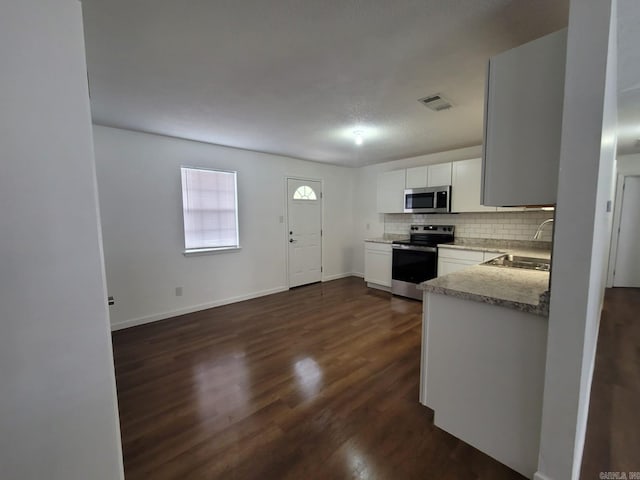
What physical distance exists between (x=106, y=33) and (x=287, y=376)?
102 inches

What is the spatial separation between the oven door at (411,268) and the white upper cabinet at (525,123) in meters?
2.67

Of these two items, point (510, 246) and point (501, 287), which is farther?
point (510, 246)

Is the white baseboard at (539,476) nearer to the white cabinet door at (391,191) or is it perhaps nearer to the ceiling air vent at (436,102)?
the ceiling air vent at (436,102)

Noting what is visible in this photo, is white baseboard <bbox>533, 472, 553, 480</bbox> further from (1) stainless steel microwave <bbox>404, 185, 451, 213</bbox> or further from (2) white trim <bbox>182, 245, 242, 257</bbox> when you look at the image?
Answer: (2) white trim <bbox>182, 245, 242, 257</bbox>

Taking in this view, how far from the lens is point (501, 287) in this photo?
5.43 feet

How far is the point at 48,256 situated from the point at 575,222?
187 centimetres

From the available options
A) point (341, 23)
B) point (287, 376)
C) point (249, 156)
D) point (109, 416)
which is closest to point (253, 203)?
point (249, 156)

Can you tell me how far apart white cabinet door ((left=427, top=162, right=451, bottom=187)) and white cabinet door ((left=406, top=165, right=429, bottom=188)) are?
0.22 ft

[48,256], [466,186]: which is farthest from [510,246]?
[48,256]

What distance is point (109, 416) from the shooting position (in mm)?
935

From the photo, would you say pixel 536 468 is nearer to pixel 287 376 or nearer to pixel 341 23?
pixel 287 376

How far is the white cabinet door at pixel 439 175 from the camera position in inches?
162

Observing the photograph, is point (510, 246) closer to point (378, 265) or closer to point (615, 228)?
point (378, 265)

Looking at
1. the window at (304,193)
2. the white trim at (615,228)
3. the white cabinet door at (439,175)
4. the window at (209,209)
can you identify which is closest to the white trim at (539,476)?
the white cabinet door at (439,175)
